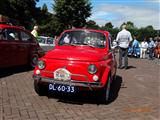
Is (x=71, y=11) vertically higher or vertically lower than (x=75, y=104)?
higher

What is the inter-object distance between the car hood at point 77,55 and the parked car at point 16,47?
3.24 meters

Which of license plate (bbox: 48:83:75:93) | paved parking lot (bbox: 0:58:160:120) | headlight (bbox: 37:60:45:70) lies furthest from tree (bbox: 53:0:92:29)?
license plate (bbox: 48:83:75:93)

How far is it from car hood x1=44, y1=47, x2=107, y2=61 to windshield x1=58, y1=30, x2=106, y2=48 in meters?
0.57

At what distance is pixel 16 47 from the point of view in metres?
11.1

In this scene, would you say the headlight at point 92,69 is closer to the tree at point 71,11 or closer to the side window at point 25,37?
the side window at point 25,37

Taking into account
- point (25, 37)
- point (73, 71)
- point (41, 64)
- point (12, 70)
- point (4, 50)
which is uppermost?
point (25, 37)

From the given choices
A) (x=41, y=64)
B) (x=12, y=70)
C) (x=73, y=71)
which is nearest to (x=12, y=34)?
(x=12, y=70)

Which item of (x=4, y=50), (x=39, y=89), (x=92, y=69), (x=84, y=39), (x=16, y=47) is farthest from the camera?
(x=16, y=47)

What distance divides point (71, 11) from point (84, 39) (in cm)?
4187

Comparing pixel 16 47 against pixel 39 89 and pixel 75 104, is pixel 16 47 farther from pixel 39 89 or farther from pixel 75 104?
pixel 75 104

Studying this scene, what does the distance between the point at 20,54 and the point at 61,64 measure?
14.9ft

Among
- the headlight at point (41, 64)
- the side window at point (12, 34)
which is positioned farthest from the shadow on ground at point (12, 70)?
the headlight at point (41, 64)

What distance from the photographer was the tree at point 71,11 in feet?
164

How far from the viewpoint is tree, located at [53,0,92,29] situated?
4988 centimetres
